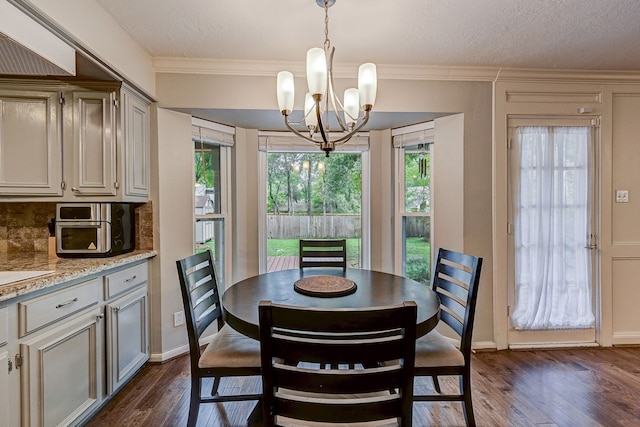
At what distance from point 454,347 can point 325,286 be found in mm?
765

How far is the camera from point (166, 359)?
2.55 meters

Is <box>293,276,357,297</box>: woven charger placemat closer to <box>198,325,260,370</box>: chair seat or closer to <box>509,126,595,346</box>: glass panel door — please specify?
<box>198,325,260,370</box>: chair seat

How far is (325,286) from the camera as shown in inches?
72.1

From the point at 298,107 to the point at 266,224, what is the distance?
124 cm

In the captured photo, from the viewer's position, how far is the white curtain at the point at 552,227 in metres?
2.72

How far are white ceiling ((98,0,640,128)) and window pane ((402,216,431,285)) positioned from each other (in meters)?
1.43

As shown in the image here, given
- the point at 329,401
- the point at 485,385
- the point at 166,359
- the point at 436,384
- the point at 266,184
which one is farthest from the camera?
the point at 266,184

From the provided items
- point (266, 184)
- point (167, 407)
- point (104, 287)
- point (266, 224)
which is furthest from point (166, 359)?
point (266, 184)

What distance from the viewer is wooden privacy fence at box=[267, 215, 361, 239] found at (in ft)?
11.0

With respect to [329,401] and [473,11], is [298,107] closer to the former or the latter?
[473,11]

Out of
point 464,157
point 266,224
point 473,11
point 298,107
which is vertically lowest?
point 266,224

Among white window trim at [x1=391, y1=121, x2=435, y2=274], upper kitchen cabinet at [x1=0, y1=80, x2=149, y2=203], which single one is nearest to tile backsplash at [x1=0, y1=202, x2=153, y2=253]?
upper kitchen cabinet at [x1=0, y1=80, x2=149, y2=203]

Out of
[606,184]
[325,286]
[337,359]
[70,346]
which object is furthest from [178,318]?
[606,184]

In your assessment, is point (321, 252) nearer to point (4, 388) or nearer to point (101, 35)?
point (4, 388)
